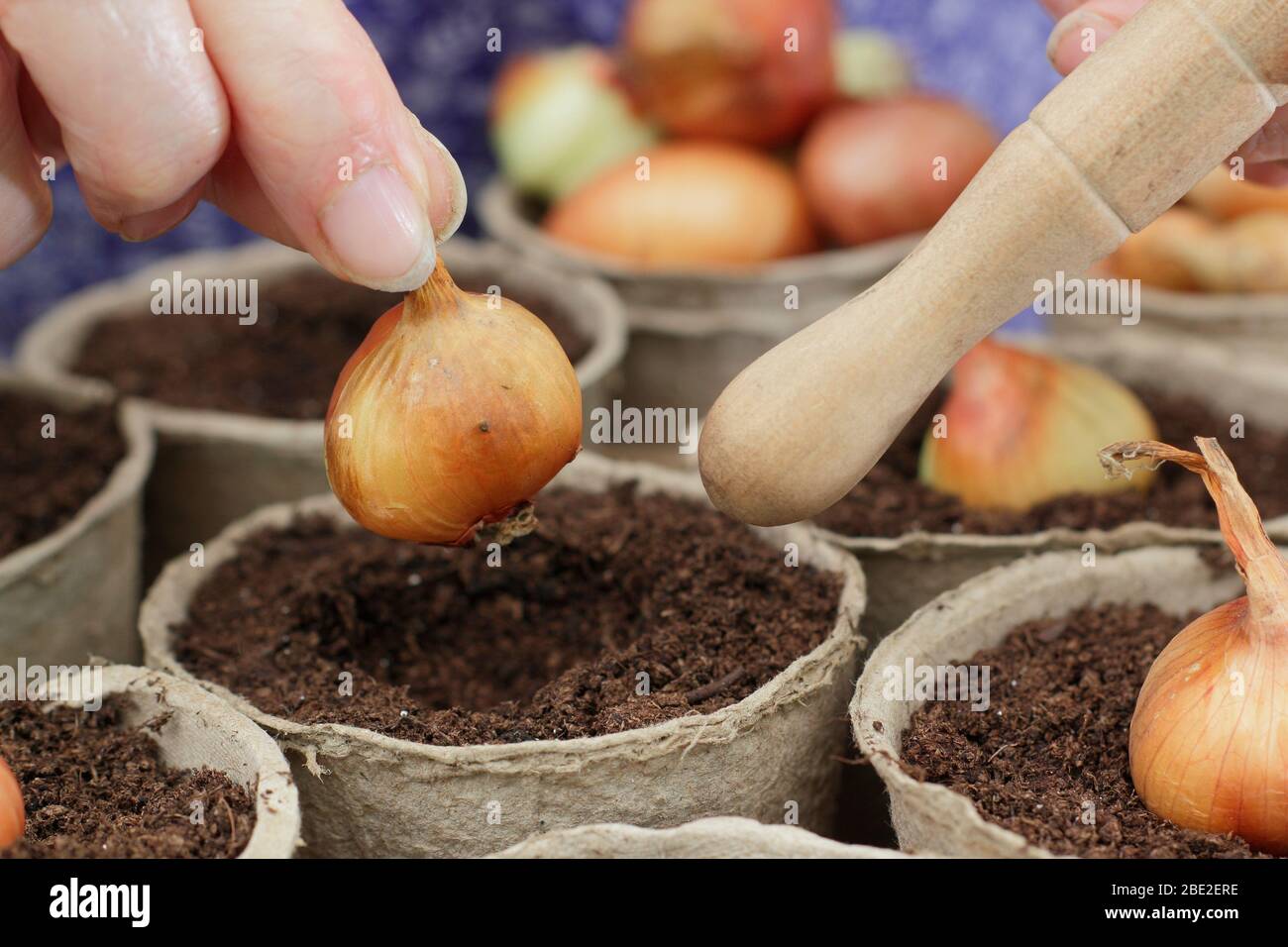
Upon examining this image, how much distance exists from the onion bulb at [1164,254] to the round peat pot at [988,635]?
0.79 meters

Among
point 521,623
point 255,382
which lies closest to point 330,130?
point 521,623

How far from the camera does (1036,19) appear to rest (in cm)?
220

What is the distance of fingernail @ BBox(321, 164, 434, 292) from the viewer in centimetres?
88

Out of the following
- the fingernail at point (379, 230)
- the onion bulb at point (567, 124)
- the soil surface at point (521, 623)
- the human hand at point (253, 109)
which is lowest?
the soil surface at point (521, 623)

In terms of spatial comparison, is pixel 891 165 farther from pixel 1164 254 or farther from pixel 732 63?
pixel 1164 254

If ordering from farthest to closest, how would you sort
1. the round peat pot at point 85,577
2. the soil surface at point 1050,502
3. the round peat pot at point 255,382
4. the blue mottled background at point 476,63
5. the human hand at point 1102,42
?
the blue mottled background at point 476,63 → the round peat pot at point 255,382 → the soil surface at point 1050,502 → the round peat pot at point 85,577 → the human hand at point 1102,42

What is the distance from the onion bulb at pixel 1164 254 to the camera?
192 cm

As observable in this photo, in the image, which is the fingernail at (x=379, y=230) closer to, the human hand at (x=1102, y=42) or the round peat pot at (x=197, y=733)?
the round peat pot at (x=197, y=733)

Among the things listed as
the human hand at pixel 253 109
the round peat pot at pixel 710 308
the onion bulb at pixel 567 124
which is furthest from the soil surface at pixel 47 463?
the onion bulb at pixel 567 124

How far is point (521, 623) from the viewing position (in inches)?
53.2

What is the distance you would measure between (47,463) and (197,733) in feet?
1.96

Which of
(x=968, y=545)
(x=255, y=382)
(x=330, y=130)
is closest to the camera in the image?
(x=330, y=130)
